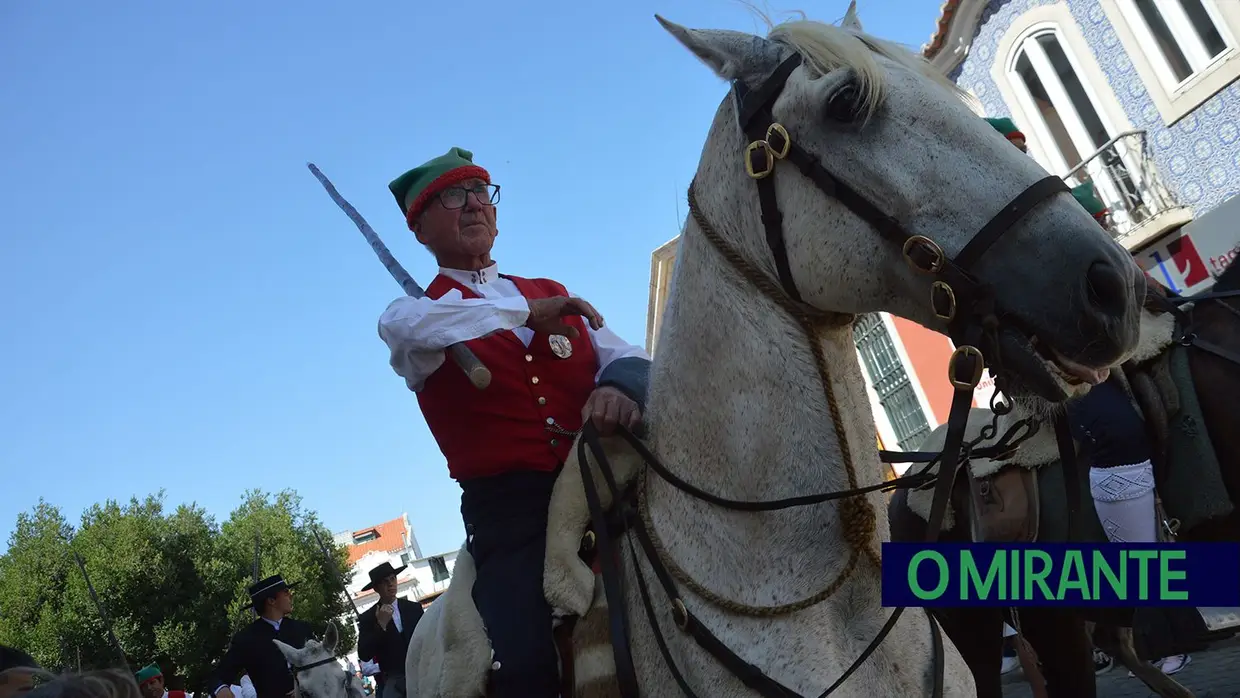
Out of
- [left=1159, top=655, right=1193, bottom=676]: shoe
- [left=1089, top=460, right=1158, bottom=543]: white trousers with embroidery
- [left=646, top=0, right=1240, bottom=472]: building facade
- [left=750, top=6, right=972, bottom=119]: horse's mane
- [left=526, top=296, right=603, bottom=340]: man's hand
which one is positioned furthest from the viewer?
[left=646, top=0, right=1240, bottom=472]: building facade

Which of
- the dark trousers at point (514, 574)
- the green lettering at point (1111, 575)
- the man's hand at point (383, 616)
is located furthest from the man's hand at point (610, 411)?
the man's hand at point (383, 616)

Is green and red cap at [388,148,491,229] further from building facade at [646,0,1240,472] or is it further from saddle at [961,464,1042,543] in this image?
building facade at [646,0,1240,472]

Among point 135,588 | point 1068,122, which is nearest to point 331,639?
point 1068,122

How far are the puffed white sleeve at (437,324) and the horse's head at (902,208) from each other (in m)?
0.68

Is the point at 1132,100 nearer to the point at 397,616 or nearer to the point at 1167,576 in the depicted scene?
the point at 397,616

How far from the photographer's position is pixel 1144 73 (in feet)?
46.7

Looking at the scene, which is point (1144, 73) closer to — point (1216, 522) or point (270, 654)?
point (1216, 522)

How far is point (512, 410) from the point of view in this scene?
3.06 m

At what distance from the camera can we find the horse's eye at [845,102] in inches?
89.9

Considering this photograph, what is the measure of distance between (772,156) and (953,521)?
11.3 feet

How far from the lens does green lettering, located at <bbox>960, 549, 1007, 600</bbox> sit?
216 centimetres

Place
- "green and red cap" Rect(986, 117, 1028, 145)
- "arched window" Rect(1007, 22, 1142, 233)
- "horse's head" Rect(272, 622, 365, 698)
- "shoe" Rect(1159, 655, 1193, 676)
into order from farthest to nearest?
"arched window" Rect(1007, 22, 1142, 233), "horse's head" Rect(272, 622, 365, 698), "shoe" Rect(1159, 655, 1193, 676), "green and red cap" Rect(986, 117, 1028, 145)

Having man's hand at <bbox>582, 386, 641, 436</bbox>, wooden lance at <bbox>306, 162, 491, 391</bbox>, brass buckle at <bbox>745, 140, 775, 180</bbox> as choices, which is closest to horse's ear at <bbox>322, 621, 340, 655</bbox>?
wooden lance at <bbox>306, 162, 491, 391</bbox>

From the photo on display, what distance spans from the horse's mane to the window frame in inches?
513
